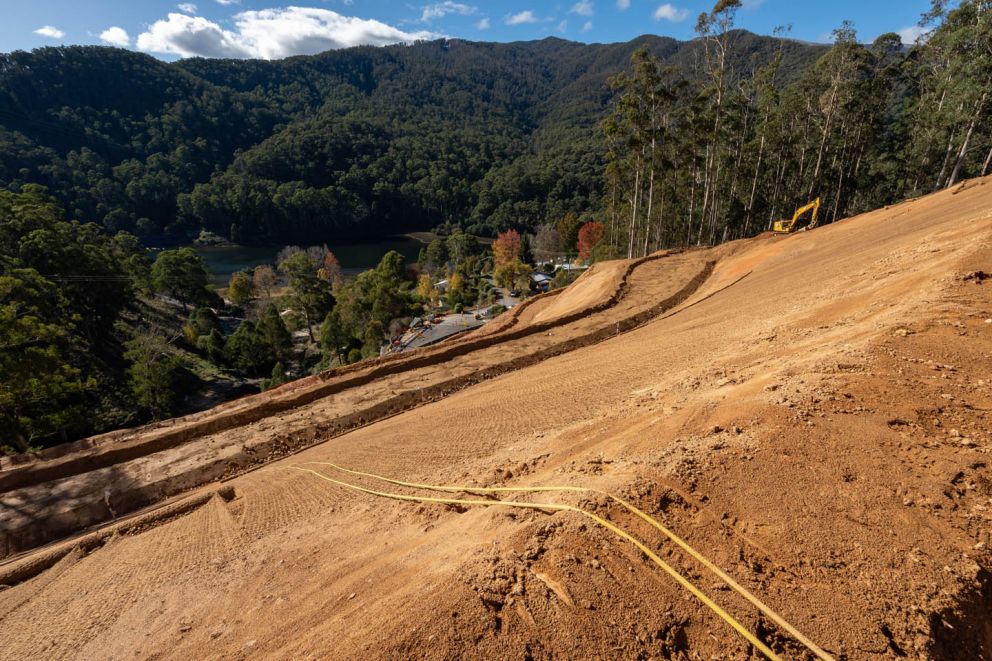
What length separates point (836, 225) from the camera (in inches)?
762

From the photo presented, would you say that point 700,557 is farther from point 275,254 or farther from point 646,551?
point 275,254

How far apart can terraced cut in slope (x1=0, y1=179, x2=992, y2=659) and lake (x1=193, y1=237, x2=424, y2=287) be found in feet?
255

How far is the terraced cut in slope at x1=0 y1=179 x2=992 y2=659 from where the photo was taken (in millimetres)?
3004

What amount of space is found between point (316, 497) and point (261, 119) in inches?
7596

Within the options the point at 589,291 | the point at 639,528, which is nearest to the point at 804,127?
the point at 589,291

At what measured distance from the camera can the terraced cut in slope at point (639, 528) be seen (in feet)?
9.86

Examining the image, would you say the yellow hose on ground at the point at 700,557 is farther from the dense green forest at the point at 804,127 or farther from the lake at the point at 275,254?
the lake at the point at 275,254

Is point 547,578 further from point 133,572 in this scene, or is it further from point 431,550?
point 133,572

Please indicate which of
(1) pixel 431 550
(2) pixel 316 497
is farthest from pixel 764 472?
(2) pixel 316 497

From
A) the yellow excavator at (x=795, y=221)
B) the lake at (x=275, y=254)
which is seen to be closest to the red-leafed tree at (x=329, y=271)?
the lake at (x=275, y=254)

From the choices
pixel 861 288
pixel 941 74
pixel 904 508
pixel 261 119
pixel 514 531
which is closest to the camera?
pixel 904 508

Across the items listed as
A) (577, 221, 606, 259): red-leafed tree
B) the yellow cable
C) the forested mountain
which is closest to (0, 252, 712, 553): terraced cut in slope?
the yellow cable

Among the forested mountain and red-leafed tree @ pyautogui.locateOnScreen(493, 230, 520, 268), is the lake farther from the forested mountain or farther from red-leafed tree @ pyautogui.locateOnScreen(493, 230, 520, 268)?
red-leafed tree @ pyautogui.locateOnScreen(493, 230, 520, 268)

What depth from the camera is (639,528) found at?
3.73 m
